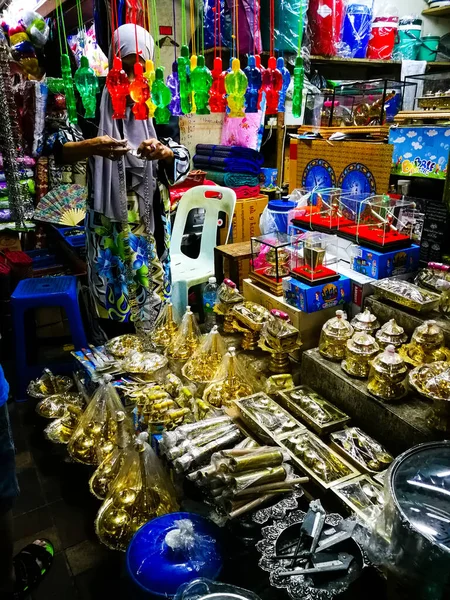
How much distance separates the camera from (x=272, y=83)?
166cm

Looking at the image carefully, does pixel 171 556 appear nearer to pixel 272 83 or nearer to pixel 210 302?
pixel 272 83

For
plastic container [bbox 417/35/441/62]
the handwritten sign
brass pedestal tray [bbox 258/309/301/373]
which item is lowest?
brass pedestal tray [bbox 258/309/301/373]

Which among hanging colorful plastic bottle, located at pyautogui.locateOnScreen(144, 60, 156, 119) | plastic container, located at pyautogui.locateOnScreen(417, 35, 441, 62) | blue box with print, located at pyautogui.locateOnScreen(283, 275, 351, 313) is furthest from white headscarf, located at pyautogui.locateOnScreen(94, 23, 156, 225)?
plastic container, located at pyautogui.locateOnScreen(417, 35, 441, 62)

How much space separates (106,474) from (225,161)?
2.57m

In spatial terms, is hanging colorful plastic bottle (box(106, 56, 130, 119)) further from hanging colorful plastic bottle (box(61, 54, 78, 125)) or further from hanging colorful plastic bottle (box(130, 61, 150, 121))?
hanging colorful plastic bottle (box(61, 54, 78, 125))

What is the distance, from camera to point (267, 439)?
1.55m

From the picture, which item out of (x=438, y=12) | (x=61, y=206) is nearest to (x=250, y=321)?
(x=61, y=206)

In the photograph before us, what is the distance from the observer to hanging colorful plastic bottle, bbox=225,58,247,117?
155 centimetres

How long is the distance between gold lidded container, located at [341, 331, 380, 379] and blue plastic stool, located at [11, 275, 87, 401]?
1403mm

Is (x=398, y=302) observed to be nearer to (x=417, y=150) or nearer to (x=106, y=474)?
(x=417, y=150)

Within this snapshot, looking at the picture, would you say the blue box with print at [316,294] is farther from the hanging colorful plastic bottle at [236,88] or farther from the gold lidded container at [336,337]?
the hanging colorful plastic bottle at [236,88]

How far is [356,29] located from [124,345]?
3.17m

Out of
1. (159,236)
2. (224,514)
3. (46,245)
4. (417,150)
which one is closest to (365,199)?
(417,150)

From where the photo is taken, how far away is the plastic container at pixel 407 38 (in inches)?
153
